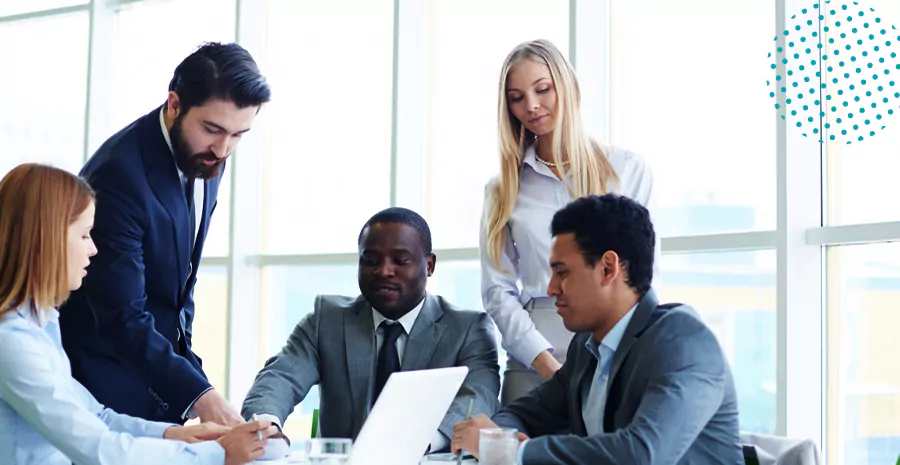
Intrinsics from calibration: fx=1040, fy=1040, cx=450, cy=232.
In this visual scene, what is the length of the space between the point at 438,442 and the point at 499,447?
52 centimetres

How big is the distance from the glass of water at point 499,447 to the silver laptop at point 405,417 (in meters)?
0.12

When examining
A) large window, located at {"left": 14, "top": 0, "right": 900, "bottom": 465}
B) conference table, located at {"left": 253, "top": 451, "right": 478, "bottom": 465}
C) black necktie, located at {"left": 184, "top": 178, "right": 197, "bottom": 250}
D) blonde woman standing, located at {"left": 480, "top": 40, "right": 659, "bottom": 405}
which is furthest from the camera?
large window, located at {"left": 14, "top": 0, "right": 900, "bottom": 465}

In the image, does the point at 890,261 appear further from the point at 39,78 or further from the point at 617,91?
the point at 39,78

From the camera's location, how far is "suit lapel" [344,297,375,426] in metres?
2.67

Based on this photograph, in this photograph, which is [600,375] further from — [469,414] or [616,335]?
[469,414]

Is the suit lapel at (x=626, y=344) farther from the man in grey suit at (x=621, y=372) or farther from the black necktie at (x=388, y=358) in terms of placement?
the black necktie at (x=388, y=358)

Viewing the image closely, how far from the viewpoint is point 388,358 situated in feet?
8.79

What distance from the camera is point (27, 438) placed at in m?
2.02

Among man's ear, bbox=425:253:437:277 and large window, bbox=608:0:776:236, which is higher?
large window, bbox=608:0:776:236

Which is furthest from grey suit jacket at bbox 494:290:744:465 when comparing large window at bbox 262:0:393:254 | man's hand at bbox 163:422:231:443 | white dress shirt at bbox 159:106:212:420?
large window at bbox 262:0:393:254

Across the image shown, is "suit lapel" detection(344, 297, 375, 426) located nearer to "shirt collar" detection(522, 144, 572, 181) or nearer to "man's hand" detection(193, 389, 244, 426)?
"man's hand" detection(193, 389, 244, 426)

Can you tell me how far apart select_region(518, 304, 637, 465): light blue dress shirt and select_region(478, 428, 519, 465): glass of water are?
0.32m

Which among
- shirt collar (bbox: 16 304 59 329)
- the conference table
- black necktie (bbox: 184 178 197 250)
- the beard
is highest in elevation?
the beard

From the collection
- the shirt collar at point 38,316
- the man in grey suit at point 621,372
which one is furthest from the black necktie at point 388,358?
the shirt collar at point 38,316
